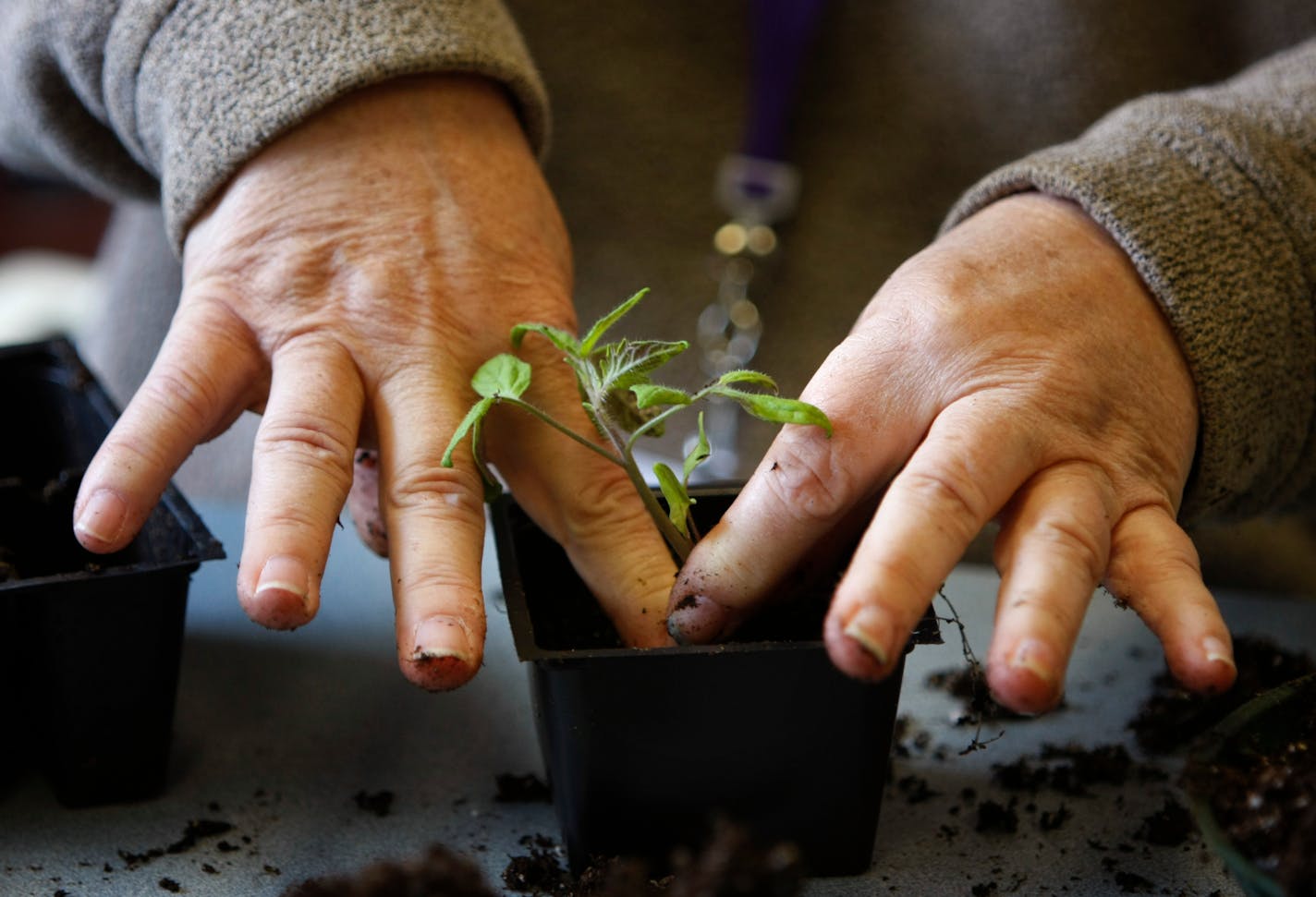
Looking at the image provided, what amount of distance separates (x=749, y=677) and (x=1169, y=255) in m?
0.38

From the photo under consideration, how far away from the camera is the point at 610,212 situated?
1318 mm

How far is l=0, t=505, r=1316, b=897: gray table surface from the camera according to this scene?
66 cm

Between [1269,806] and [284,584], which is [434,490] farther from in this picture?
[1269,806]

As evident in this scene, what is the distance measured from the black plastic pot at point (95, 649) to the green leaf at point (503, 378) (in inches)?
7.1

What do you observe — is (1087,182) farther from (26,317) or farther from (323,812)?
(26,317)

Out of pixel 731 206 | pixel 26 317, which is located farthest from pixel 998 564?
pixel 26 317

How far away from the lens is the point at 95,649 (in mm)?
685

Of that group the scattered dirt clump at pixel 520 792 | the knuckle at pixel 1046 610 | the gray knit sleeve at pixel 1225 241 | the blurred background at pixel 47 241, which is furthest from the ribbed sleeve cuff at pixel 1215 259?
the blurred background at pixel 47 241

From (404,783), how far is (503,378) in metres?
0.27

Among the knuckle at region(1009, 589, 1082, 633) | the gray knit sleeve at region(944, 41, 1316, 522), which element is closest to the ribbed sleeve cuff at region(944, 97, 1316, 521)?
the gray knit sleeve at region(944, 41, 1316, 522)

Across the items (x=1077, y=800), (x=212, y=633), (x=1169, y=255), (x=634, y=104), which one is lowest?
(x=212, y=633)

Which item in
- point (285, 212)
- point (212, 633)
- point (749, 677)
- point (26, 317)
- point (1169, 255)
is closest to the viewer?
point (749, 677)

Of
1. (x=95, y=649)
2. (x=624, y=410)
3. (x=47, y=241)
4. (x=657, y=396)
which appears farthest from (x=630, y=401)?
(x=47, y=241)

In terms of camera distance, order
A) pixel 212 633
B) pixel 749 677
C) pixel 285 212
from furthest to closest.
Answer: pixel 212 633, pixel 285 212, pixel 749 677
